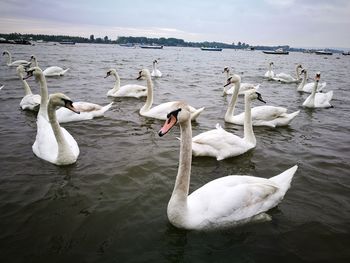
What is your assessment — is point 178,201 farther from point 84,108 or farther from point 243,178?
point 84,108

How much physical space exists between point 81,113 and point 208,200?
673 cm

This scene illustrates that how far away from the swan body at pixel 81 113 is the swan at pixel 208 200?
6079 mm

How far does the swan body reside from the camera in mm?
9375

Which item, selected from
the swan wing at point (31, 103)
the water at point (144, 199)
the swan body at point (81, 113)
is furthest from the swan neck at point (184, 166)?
the swan wing at point (31, 103)

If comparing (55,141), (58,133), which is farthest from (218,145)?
(55,141)

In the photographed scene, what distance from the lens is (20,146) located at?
752 centimetres

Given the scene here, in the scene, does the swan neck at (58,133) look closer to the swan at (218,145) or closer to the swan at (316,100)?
the swan at (218,145)

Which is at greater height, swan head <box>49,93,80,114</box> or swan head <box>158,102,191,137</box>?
swan head <box>158,102,191,137</box>

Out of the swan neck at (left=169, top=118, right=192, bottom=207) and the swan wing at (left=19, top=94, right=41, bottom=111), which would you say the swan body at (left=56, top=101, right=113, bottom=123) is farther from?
the swan neck at (left=169, top=118, right=192, bottom=207)

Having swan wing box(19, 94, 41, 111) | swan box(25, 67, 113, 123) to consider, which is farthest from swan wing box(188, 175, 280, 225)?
swan wing box(19, 94, 41, 111)

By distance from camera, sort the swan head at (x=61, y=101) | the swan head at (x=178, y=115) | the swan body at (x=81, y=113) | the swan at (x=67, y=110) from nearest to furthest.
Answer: the swan head at (x=178, y=115)
the swan head at (x=61, y=101)
the swan at (x=67, y=110)
the swan body at (x=81, y=113)

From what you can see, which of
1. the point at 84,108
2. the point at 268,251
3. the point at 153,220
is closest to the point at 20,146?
the point at 84,108

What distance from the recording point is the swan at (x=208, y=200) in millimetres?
4191

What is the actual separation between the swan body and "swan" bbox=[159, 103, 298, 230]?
19.9ft
